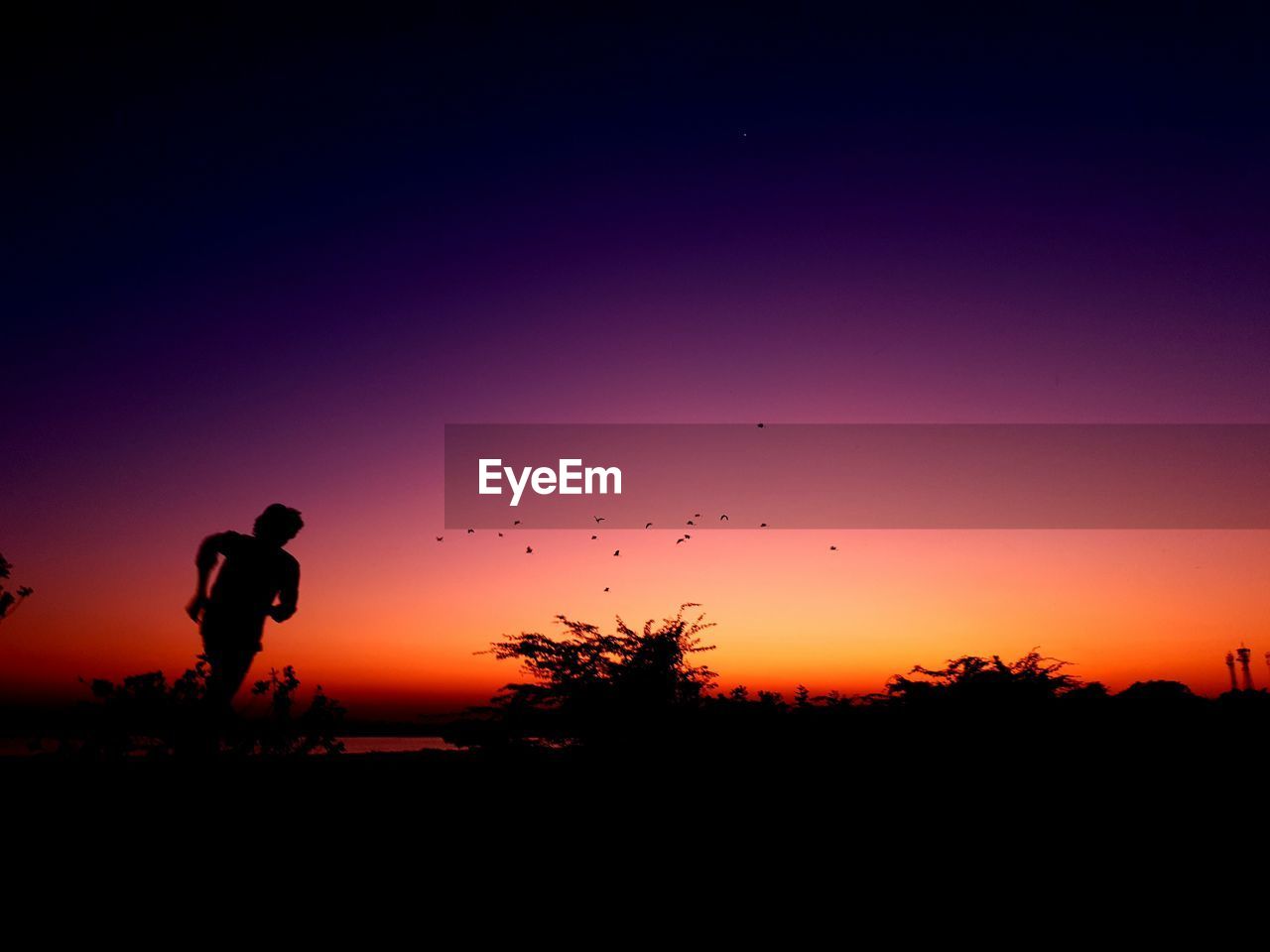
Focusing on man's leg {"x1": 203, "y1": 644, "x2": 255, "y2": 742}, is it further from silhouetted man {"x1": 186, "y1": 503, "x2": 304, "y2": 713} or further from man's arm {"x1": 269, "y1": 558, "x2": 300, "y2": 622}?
man's arm {"x1": 269, "y1": 558, "x2": 300, "y2": 622}

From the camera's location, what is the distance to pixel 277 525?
6.29 m

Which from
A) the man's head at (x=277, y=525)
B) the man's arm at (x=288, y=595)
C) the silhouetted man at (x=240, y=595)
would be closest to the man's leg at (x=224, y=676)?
the silhouetted man at (x=240, y=595)

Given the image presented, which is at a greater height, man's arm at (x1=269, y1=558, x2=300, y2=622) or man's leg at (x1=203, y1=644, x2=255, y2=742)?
man's arm at (x1=269, y1=558, x2=300, y2=622)

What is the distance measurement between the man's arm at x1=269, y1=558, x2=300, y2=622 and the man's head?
257 millimetres

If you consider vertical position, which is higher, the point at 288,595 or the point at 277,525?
the point at 277,525

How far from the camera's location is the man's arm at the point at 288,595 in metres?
6.29

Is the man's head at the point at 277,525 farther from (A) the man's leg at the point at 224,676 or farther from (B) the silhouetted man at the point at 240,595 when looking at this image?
(A) the man's leg at the point at 224,676

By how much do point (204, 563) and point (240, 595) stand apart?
47cm

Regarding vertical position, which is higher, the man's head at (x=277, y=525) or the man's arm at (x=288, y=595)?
the man's head at (x=277, y=525)

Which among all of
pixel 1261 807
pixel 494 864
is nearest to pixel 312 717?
pixel 494 864

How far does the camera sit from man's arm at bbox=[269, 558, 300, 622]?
20.6ft

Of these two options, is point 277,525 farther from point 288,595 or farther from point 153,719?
point 153,719

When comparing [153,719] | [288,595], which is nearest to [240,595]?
[288,595]

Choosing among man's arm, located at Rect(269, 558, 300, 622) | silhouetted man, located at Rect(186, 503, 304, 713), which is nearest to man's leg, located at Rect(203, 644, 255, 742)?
silhouetted man, located at Rect(186, 503, 304, 713)
